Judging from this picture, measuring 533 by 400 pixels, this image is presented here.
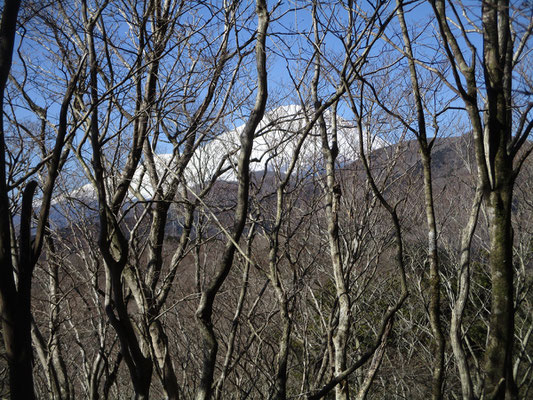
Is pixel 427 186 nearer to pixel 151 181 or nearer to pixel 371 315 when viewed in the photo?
pixel 151 181

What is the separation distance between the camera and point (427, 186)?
129 inches

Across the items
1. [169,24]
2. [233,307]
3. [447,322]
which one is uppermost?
[169,24]

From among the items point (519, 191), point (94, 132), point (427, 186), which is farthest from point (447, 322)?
point (94, 132)

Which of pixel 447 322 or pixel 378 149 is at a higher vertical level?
pixel 378 149

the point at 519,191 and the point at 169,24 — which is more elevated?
the point at 169,24

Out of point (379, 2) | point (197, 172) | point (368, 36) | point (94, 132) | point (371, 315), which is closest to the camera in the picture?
point (94, 132)

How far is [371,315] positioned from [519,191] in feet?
16.2

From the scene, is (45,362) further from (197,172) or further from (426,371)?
(426,371)

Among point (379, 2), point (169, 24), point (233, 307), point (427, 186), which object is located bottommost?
point (233, 307)

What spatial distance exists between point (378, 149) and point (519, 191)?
22.2 ft

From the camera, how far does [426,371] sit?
1200 cm

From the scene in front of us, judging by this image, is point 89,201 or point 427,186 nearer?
point 427,186

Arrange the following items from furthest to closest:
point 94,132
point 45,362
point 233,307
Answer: point 233,307 < point 45,362 < point 94,132

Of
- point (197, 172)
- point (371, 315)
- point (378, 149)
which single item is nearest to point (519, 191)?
point (371, 315)
